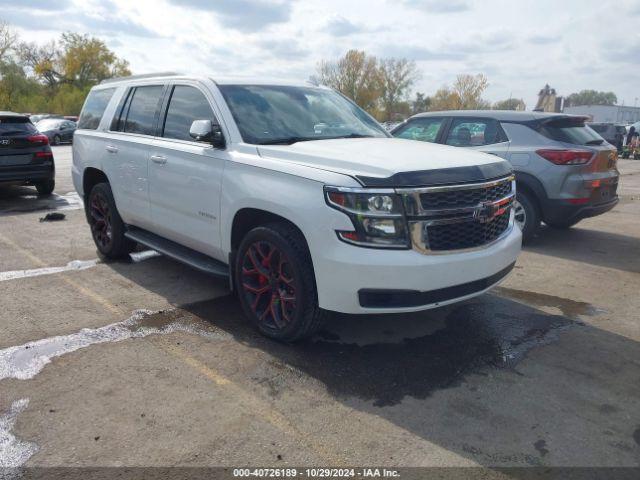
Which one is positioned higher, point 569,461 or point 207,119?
point 207,119

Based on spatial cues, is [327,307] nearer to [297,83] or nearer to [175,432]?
[175,432]

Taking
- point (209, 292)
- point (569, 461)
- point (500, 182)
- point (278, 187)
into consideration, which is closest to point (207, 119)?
point (278, 187)

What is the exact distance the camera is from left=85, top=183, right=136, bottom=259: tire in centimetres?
591

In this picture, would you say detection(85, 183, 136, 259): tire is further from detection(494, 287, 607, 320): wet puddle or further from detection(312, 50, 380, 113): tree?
detection(312, 50, 380, 113): tree

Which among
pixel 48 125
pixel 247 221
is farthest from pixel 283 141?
pixel 48 125

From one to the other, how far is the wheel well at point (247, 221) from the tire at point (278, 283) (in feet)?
0.29

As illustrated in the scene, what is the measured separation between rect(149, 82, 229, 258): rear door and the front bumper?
1287mm

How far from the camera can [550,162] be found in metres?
6.84

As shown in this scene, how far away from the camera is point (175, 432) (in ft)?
9.57

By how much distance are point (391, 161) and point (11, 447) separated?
2.73 m

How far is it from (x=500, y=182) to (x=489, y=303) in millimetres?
1455

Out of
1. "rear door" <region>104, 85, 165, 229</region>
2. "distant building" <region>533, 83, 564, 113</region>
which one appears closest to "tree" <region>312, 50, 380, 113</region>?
"distant building" <region>533, 83, 564, 113</region>

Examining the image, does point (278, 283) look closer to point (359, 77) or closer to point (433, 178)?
point (433, 178)

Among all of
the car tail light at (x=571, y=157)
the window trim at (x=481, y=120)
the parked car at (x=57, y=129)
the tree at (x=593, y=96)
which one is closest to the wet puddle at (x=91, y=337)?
the window trim at (x=481, y=120)
